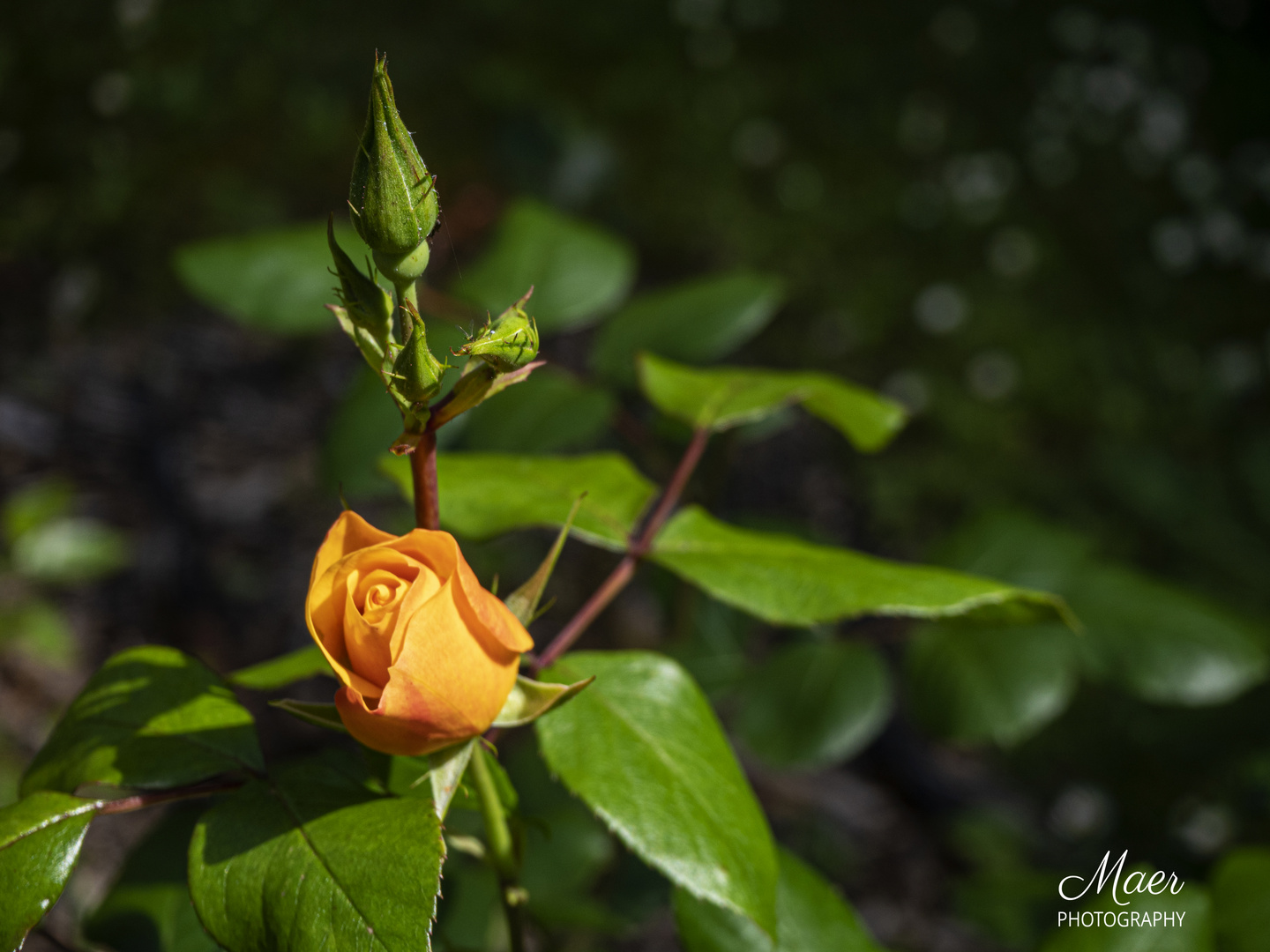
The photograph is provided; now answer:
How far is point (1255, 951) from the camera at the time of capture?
56 centimetres

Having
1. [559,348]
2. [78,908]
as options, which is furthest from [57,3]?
[78,908]

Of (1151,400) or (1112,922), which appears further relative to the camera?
(1151,400)

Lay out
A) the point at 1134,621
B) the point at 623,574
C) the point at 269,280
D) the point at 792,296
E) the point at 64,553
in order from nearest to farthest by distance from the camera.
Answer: the point at 623,574, the point at 269,280, the point at 1134,621, the point at 64,553, the point at 792,296

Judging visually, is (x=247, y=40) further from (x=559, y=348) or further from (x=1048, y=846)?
(x=1048, y=846)

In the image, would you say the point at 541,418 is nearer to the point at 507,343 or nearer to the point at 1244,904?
the point at 507,343

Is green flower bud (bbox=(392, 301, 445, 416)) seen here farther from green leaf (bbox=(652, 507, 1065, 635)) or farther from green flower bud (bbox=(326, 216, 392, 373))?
green leaf (bbox=(652, 507, 1065, 635))

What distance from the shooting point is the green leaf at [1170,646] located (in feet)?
2.81

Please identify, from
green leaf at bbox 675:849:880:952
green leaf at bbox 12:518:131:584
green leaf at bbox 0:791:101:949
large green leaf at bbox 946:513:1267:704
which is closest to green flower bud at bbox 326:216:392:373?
green leaf at bbox 0:791:101:949

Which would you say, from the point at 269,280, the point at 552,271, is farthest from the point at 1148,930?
the point at 269,280

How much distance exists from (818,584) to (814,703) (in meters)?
0.56

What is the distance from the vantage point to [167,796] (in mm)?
364

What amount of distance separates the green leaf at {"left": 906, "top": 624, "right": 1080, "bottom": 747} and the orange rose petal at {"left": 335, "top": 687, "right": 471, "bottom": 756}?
0.68 meters

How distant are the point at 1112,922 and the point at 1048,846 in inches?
38.5

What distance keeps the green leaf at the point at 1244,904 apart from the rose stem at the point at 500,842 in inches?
19.5
